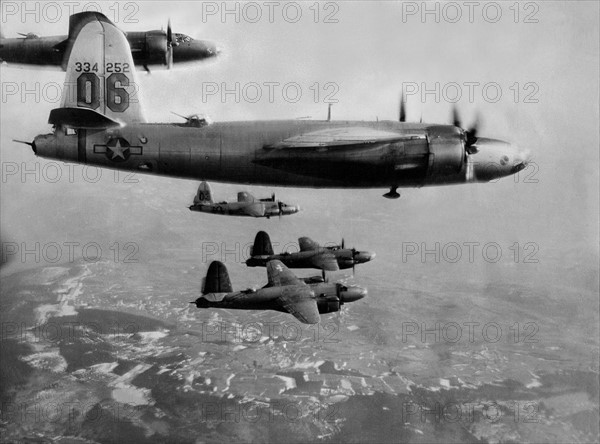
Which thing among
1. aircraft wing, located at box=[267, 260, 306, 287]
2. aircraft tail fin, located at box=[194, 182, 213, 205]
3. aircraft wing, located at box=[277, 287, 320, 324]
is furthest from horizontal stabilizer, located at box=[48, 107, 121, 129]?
aircraft tail fin, located at box=[194, 182, 213, 205]

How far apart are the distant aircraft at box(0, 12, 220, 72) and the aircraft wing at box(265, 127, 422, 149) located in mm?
17871

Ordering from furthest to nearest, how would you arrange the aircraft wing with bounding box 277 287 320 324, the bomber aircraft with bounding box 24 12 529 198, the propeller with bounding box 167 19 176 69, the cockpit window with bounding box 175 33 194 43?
the cockpit window with bounding box 175 33 194 43 < the propeller with bounding box 167 19 176 69 < the aircraft wing with bounding box 277 287 320 324 < the bomber aircraft with bounding box 24 12 529 198

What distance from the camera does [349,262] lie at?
184 feet

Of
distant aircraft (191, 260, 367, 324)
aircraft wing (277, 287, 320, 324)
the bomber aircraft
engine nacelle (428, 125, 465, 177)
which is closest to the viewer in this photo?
the bomber aircraft

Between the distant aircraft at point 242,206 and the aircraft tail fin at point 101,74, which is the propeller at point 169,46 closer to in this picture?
the aircraft tail fin at point 101,74

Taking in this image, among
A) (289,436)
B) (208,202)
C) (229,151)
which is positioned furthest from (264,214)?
(289,436)

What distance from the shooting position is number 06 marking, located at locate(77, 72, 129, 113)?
29609 mm

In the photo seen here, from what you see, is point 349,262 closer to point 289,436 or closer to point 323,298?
point 323,298

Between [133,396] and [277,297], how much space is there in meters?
171

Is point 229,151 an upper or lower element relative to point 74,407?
upper

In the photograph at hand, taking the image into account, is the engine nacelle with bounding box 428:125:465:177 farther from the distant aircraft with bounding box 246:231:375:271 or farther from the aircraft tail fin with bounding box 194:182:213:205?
the aircraft tail fin with bounding box 194:182:213:205

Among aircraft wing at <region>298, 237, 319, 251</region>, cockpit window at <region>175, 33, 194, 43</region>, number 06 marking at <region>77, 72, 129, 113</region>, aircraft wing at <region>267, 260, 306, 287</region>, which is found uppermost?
cockpit window at <region>175, 33, 194, 43</region>

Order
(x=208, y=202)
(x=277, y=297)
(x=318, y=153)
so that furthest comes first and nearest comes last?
(x=208, y=202) < (x=277, y=297) < (x=318, y=153)

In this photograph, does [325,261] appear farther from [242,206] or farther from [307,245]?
[242,206]
